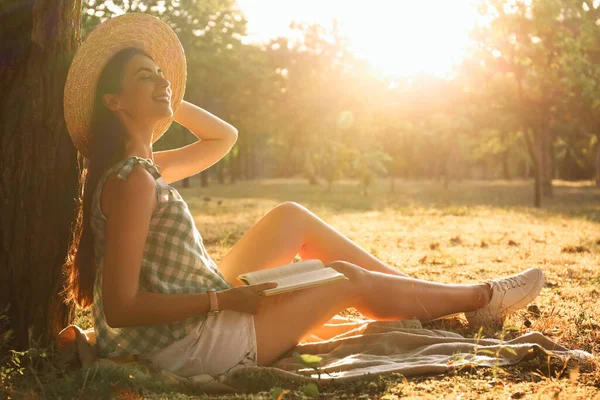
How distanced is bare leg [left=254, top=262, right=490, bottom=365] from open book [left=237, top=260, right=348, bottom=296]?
0.10 metres

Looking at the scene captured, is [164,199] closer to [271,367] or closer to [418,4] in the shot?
[271,367]

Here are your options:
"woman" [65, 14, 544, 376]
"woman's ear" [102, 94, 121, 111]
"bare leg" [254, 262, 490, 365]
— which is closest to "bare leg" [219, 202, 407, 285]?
"bare leg" [254, 262, 490, 365]

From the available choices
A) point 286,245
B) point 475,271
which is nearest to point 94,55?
point 286,245

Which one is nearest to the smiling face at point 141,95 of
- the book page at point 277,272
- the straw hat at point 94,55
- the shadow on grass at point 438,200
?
the straw hat at point 94,55

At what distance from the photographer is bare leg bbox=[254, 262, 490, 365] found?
11.1 feet

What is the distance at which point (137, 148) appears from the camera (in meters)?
3.43

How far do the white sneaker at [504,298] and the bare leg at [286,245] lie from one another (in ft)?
1.90

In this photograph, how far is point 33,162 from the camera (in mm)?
3510

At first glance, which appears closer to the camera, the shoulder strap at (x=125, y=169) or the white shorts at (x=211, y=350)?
the shoulder strap at (x=125, y=169)

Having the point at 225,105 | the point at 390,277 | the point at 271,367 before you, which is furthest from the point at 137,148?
the point at 225,105

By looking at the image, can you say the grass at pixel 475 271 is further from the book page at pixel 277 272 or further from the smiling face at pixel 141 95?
the smiling face at pixel 141 95

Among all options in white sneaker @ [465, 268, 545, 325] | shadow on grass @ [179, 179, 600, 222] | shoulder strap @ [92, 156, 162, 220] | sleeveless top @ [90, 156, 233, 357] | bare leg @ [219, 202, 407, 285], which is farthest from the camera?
shadow on grass @ [179, 179, 600, 222]

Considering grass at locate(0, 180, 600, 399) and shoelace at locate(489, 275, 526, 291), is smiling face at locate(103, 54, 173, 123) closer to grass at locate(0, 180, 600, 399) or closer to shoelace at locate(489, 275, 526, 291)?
grass at locate(0, 180, 600, 399)

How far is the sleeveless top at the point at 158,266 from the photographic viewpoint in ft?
10.6
